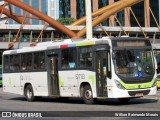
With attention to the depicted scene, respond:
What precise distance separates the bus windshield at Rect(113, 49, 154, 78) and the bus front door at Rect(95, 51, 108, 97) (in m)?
0.55

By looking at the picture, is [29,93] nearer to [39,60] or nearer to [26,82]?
[26,82]

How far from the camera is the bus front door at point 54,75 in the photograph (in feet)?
75.6

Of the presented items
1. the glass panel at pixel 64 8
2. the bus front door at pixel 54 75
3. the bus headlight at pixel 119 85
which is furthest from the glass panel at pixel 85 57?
the glass panel at pixel 64 8

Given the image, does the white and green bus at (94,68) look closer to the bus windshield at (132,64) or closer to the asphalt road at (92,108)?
the bus windshield at (132,64)

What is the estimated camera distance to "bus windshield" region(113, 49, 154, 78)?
19656mm

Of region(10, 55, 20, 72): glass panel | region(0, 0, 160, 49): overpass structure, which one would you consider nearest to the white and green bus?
region(10, 55, 20, 72): glass panel

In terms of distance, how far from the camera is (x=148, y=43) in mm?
20750

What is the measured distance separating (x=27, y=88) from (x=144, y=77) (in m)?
8.04

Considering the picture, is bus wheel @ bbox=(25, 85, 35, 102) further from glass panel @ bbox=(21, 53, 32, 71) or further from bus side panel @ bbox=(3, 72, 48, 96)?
glass panel @ bbox=(21, 53, 32, 71)

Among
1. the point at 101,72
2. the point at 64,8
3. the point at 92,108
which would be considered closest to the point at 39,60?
the point at 101,72

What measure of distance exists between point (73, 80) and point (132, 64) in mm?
3350

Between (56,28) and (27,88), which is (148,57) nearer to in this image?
(27,88)

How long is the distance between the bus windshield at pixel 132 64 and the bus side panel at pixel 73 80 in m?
1.42

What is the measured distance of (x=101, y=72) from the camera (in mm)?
20156
